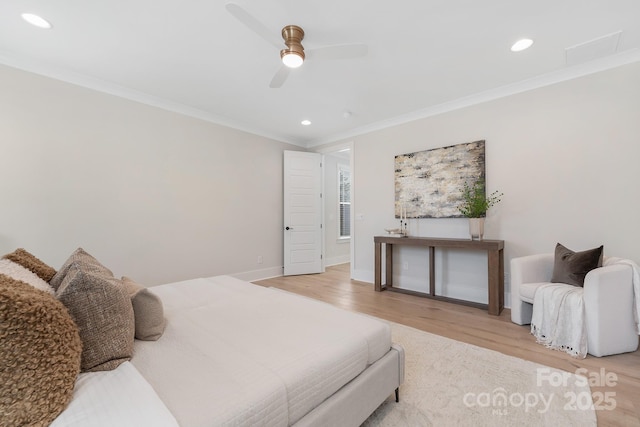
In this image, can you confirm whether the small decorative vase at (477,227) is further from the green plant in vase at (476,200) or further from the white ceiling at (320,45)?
the white ceiling at (320,45)

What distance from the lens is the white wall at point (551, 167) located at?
101 inches

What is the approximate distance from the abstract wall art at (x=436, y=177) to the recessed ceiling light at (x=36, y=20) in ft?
13.0

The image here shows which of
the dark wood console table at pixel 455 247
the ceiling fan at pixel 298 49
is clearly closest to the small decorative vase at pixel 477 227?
the dark wood console table at pixel 455 247

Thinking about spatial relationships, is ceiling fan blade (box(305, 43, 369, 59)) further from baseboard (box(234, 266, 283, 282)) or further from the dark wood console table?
baseboard (box(234, 266, 283, 282))

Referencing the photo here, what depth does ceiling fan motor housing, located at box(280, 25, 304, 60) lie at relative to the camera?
2053mm

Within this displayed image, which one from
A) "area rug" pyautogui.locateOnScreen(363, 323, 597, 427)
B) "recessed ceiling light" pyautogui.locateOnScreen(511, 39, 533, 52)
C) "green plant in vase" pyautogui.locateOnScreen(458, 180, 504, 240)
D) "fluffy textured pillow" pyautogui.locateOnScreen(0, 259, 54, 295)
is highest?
"recessed ceiling light" pyautogui.locateOnScreen(511, 39, 533, 52)

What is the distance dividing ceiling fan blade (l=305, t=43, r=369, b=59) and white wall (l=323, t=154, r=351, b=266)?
13.1 ft

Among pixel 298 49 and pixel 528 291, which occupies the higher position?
pixel 298 49

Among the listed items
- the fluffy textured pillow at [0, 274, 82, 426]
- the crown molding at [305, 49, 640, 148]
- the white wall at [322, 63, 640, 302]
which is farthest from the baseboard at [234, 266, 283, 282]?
the fluffy textured pillow at [0, 274, 82, 426]

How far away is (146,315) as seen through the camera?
128cm

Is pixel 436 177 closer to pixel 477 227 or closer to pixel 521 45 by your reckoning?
pixel 477 227

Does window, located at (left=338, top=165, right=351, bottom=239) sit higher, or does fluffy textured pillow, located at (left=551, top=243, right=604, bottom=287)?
window, located at (left=338, top=165, right=351, bottom=239)

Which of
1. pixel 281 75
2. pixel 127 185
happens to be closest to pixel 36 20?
pixel 127 185

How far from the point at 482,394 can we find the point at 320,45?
2.90 metres
